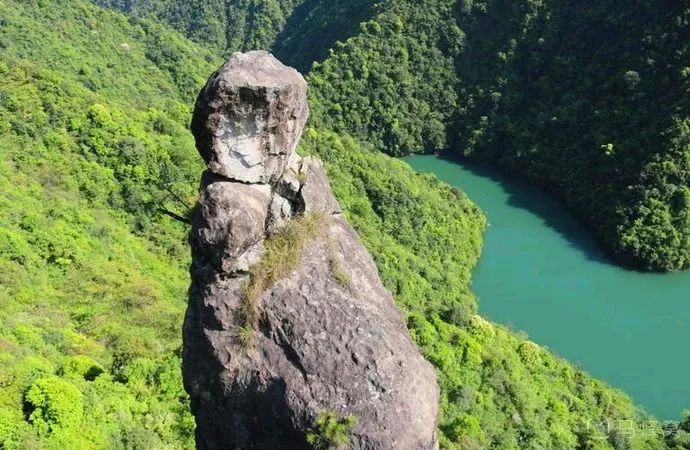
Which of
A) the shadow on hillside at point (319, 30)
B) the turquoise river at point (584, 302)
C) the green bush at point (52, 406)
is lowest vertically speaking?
the turquoise river at point (584, 302)

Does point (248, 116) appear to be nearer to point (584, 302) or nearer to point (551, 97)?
point (584, 302)

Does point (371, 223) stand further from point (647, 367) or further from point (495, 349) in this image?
point (647, 367)

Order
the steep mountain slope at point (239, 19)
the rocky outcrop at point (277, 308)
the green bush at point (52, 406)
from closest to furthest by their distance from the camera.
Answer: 1. the rocky outcrop at point (277, 308)
2. the green bush at point (52, 406)
3. the steep mountain slope at point (239, 19)

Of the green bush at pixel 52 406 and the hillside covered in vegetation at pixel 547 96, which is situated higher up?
the hillside covered in vegetation at pixel 547 96

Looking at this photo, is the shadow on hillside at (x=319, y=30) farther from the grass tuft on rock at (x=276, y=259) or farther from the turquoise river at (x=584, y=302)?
the grass tuft on rock at (x=276, y=259)

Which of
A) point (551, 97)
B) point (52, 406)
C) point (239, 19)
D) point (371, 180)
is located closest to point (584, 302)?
point (371, 180)

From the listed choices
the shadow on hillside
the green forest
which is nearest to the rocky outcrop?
the green forest

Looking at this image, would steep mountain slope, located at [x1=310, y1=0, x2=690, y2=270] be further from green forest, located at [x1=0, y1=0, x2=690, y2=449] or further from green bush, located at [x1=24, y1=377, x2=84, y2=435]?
green bush, located at [x1=24, y1=377, x2=84, y2=435]

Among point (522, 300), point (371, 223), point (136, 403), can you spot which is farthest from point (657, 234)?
point (136, 403)

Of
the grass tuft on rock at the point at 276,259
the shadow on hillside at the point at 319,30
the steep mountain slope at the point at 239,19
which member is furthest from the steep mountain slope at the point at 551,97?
the grass tuft on rock at the point at 276,259
